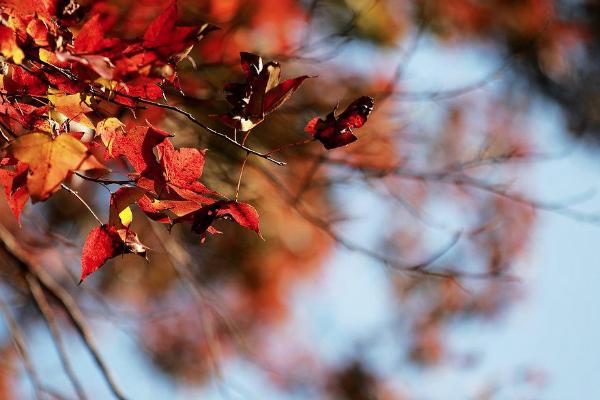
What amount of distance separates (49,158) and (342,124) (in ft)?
1.15

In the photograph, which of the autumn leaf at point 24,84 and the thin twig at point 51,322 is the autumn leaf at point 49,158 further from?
the thin twig at point 51,322

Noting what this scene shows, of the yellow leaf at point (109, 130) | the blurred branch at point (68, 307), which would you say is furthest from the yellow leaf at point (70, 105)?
the blurred branch at point (68, 307)

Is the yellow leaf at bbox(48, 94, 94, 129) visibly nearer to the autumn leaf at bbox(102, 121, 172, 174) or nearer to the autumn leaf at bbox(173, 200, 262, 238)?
the autumn leaf at bbox(102, 121, 172, 174)

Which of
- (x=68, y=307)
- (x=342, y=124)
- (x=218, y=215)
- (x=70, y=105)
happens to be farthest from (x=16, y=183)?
(x=68, y=307)

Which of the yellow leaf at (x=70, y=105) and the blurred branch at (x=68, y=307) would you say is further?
the blurred branch at (x=68, y=307)

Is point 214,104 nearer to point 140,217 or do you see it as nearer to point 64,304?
point 64,304

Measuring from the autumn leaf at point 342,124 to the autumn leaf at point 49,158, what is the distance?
0.27 m

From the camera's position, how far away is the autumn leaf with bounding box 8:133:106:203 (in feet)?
2.25

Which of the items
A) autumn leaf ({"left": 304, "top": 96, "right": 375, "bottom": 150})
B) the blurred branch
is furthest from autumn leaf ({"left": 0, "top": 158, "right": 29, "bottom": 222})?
the blurred branch

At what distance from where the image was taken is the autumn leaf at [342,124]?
81 cm

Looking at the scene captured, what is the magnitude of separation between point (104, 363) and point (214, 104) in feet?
2.69

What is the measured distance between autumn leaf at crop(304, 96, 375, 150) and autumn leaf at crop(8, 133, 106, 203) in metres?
0.27

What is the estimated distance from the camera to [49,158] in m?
0.70

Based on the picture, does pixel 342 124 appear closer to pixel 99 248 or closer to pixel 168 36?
pixel 168 36
